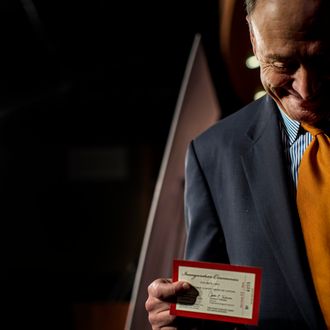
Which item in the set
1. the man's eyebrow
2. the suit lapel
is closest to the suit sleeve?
the suit lapel

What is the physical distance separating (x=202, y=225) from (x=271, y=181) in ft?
0.72

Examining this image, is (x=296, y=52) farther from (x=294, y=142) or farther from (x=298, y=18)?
(x=294, y=142)

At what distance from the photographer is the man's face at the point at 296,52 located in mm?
977

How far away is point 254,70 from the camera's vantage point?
2.15 m

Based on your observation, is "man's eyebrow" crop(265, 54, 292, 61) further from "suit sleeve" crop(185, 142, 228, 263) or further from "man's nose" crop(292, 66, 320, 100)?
"suit sleeve" crop(185, 142, 228, 263)

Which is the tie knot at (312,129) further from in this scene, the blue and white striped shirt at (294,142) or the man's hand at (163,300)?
the man's hand at (163,300)

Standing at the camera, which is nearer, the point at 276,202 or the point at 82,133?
the point at 276,202

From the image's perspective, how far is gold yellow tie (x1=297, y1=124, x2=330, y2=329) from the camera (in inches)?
41.4

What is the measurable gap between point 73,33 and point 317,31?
303 centimetres

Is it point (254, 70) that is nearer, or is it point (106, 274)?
point (254, 70)

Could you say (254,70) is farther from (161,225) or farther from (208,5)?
(208,5)

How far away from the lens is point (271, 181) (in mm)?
1155

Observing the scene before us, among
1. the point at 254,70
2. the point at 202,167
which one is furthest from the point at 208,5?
the point at 202,167

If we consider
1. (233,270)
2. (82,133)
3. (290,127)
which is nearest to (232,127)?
(290,127)
